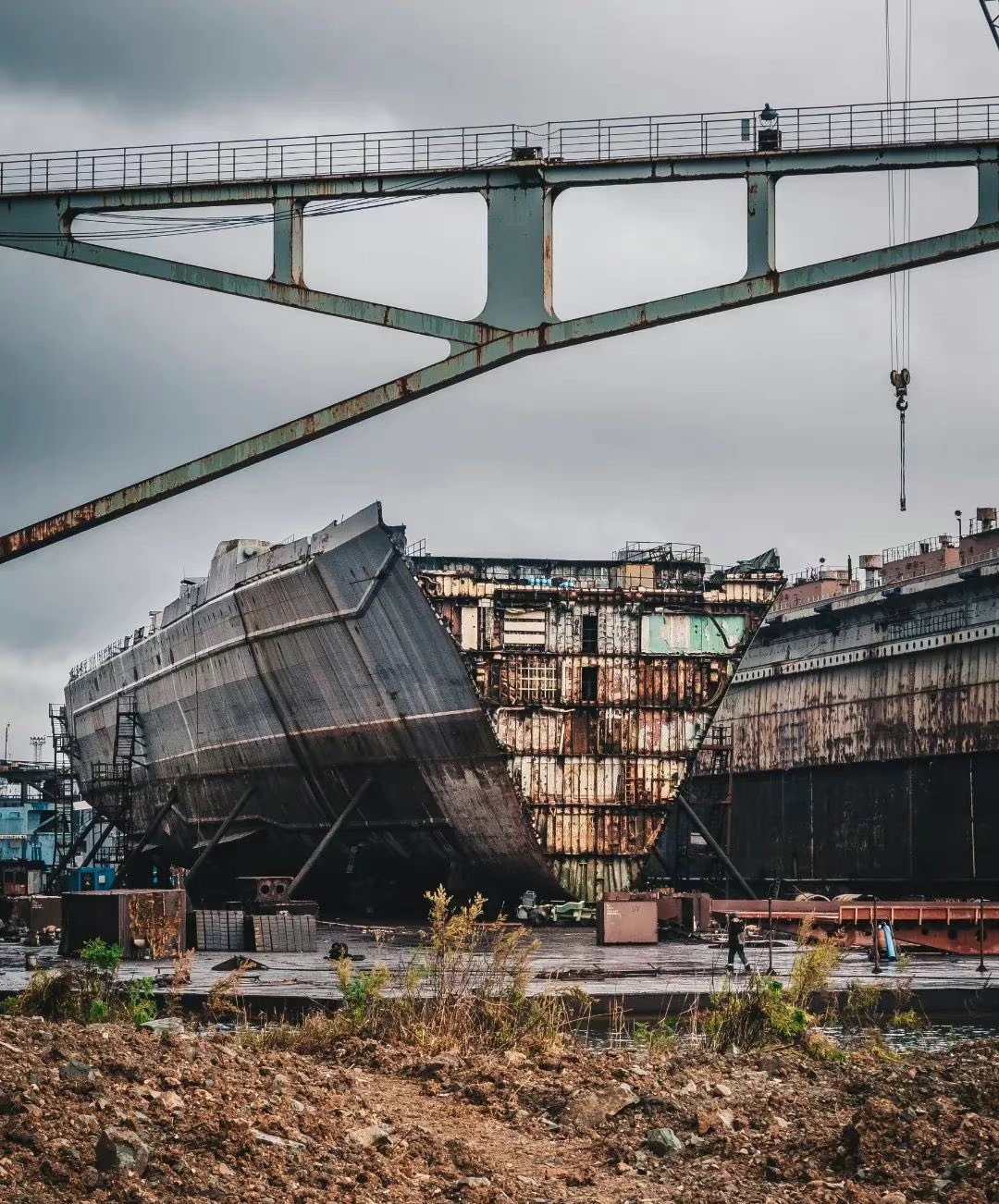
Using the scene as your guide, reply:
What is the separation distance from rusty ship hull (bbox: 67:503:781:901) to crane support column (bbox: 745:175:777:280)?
60.5ft

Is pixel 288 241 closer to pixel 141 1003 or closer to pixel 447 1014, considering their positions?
pixel 141 1003

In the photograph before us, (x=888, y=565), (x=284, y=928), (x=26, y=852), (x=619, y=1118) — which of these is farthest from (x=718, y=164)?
(x=26, y=852)

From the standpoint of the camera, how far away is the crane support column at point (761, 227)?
20719 mm

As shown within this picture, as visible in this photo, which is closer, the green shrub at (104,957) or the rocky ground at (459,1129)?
the rocky ground at (459,1129)

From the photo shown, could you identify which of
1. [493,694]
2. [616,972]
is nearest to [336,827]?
[493,694]

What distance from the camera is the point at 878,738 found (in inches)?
2215

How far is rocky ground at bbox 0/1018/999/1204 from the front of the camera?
10.2m

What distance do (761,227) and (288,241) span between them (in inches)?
223

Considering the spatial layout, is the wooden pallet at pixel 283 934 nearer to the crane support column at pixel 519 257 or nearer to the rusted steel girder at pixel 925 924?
the rusted steel girder at pixel 925 924

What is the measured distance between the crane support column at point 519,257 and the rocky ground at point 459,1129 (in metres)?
9.10

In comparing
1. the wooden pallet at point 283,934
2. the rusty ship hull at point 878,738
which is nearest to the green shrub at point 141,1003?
the wooden pallet at point 283,934

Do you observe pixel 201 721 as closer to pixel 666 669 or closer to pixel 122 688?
pixel 122 688

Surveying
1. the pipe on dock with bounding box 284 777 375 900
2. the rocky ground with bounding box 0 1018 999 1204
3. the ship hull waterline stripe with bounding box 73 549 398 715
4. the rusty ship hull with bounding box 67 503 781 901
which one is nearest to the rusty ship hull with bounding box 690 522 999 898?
the rusty ship hull with bounding box 67 503 781 901

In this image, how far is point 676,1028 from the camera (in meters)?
18.8
